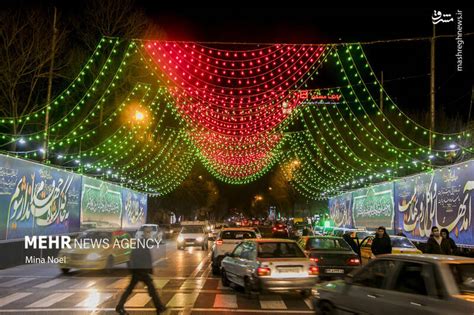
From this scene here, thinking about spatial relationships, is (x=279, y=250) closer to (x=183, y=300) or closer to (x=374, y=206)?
(x=183, y=300)

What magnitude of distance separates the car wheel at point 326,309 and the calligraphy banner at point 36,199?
14882 mm

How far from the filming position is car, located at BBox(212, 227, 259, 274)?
18.9 m

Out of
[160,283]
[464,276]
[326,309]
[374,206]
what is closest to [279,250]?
[160,283]

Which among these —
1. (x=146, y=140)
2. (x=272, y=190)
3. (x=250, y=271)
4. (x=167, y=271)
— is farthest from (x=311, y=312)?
(x=272, y=190)

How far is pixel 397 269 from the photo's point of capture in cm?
707

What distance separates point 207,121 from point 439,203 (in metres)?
15.0

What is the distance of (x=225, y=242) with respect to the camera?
1994 cm

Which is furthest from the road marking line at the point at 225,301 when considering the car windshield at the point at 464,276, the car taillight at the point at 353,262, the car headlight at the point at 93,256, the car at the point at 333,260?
the car headlight at the point at 93,256

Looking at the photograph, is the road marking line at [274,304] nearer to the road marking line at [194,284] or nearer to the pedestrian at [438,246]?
the road marking line at [194,284]

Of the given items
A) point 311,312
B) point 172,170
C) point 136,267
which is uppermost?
point 172,170

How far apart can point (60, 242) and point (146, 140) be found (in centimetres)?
1863

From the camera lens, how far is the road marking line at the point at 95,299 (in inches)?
471

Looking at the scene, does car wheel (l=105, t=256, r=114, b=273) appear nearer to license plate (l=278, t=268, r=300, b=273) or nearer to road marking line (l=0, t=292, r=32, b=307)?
road marking line (l=0, t=292, r=32, b=307)

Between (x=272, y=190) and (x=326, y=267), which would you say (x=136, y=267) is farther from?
(x=272, y=190)
